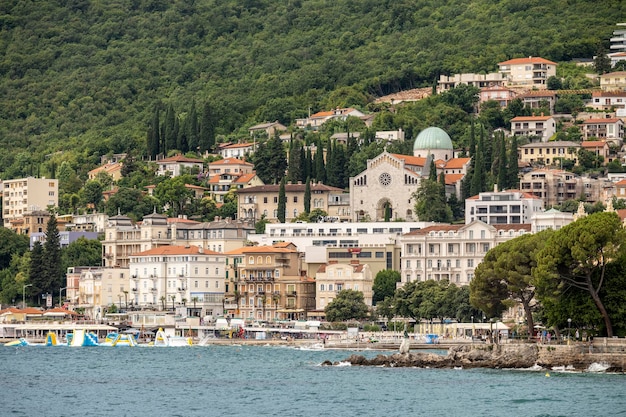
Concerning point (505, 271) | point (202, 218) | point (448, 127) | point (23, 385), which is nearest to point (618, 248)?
point (505, 271)

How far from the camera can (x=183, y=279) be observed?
144250mm

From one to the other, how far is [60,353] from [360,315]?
24003 millimetres

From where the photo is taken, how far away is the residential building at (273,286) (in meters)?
140

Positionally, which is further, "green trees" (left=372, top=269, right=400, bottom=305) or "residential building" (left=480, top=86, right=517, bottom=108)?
"residential building" (left=480, top=86, right=517, bottom=108)

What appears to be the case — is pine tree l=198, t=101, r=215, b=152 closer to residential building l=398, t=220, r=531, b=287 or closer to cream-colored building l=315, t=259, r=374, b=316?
cream-colored building l=315, t=259, r=374, b=316

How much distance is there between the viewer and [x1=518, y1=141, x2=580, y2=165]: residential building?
16750cm

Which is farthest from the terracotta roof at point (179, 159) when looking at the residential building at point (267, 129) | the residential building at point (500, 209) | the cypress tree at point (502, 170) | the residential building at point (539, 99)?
the residential building at point (500, 209)

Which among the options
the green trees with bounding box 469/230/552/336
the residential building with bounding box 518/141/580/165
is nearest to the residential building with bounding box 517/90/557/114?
the residential building with bounding box 518/141/580/165

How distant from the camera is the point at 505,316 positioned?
127625mm

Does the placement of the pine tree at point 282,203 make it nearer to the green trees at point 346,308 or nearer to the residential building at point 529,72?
the green trees at point 346,308

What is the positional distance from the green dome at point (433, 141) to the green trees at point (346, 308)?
40.0m

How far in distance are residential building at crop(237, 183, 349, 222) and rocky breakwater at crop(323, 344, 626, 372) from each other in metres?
60.3

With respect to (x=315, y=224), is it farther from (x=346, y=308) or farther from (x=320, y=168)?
(x=346, y=308)

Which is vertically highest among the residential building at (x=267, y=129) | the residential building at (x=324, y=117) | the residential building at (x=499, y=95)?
the residential building at (x=499, y=95)
